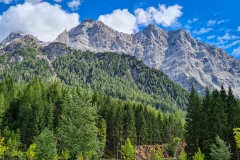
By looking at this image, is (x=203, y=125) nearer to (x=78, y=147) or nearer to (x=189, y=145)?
(x=189, y=145)

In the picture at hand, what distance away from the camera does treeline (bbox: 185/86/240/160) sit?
58875 millimetres

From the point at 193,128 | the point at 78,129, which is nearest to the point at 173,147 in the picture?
the point at 193,128

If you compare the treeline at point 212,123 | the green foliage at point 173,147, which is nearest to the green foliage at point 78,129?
the treeline at point 212,123

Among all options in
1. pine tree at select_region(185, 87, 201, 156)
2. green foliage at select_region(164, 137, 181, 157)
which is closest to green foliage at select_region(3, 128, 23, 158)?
pine tree at select_region(185, 87, 201, 156)

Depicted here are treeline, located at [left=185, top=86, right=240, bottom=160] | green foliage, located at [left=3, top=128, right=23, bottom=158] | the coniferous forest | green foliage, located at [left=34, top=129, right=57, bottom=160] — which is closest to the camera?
the coniferous forest

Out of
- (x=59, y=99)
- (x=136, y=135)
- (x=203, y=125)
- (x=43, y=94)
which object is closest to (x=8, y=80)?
(x=43, y=94)

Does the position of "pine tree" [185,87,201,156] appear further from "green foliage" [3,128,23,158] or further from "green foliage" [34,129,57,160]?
"green foliage" [3,128,23,158]

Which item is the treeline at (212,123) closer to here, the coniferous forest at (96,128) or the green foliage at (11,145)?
the coniferous forest at (96,128)

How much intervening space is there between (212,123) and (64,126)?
1625 inches

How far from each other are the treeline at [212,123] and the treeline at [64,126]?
84.9 feet

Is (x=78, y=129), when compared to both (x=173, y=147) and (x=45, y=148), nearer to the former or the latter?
(x=45, y=148)

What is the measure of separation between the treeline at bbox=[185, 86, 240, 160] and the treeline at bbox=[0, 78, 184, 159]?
84.9ft

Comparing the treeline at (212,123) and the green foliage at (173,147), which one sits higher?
the treeline at (212,123)

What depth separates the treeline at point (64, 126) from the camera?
108ft
